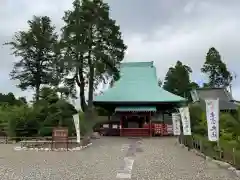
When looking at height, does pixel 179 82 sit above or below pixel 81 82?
above

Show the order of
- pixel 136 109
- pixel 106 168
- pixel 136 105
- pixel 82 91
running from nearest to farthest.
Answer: pixel 106 168 → pixel 136 109 → pixel 136 105 → pixel 82 91

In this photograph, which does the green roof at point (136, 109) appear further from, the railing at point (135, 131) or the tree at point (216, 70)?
the tree at point (216, 70)

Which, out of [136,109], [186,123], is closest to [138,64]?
[136,109]

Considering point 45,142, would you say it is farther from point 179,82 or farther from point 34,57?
point 179,82

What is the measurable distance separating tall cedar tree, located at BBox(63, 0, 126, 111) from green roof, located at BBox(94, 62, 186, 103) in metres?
1.54

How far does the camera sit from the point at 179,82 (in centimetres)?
4738

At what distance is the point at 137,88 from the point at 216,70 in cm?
1835

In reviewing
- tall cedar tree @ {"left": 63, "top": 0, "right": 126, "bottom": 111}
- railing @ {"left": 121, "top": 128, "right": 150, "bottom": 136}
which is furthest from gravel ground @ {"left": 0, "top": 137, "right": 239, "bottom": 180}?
tall cedar tree @ {"left": 63, "top": 0, "right": 126, "bottom": 111}

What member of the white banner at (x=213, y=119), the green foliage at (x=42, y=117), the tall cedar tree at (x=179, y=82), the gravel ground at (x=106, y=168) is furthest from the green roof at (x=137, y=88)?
the tall cedar tree at (x=179, y=82)

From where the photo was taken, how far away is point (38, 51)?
113 ft

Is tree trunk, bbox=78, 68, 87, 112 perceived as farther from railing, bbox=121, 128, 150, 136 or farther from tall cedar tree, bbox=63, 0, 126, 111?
railing, bbox=121, 128, 150, 136

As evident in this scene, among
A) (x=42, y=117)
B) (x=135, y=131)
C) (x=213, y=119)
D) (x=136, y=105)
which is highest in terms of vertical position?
(x=136, y=105)

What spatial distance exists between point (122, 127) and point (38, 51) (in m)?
14.5

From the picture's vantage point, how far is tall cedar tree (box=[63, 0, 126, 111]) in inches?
1086
